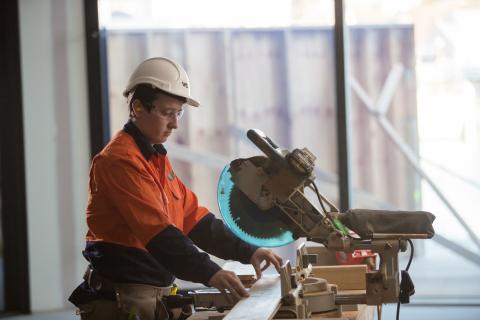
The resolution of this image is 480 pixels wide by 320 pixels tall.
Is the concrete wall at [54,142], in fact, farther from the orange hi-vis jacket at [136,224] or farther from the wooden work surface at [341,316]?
the wooden work surface at [341,316]

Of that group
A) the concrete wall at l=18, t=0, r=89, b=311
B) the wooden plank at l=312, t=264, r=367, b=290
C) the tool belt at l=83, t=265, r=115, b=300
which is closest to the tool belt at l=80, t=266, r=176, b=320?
the tool belt at l=83, t=265, r=115, b=300

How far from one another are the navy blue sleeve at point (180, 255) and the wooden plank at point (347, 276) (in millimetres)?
652

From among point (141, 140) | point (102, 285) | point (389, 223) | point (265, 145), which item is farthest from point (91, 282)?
point (389, 223)

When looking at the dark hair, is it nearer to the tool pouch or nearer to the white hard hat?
the white hard hat

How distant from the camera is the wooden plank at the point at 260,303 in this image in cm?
205

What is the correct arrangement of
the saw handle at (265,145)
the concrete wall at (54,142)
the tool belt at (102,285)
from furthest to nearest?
the concrete wall at (54,142), the tool belt at (102,285), the saw handle at (265,145)

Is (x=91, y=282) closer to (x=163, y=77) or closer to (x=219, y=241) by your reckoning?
(x=219, y=241)

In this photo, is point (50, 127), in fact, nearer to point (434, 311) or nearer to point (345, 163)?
point (345, 163)

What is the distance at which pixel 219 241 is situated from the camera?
2738mm

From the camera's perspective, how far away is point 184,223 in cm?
278

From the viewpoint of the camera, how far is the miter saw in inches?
89.7

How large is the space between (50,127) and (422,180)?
2359mm

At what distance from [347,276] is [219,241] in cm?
46

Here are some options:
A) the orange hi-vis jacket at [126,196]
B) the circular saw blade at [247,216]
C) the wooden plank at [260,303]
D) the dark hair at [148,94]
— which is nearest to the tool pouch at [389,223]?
the circular saw blade at [247,216]
